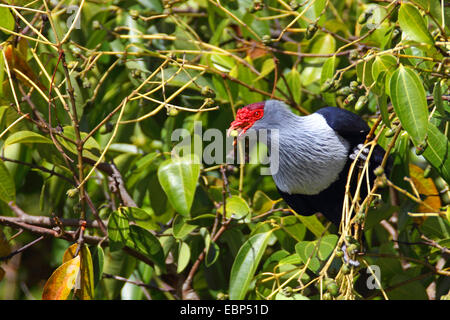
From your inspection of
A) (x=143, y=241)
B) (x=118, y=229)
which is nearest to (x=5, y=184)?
(x=118, y=229)

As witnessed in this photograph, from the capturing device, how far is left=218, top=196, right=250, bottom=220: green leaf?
261 cm

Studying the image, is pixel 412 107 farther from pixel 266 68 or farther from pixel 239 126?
pixel 266 68

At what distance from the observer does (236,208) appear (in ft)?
8.65

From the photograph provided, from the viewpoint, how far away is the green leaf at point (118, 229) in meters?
2.49

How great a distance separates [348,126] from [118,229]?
3.78 ft

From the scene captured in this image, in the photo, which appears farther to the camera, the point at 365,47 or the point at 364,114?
the point at 364,114

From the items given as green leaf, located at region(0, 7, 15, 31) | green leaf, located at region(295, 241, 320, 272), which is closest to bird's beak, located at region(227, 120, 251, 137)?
→ green leaf, located at region(295, 241, 320, 272)

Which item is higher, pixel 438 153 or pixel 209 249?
pixel 438 153

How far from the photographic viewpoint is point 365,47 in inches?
112

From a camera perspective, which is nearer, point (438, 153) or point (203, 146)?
point (438, 153)
